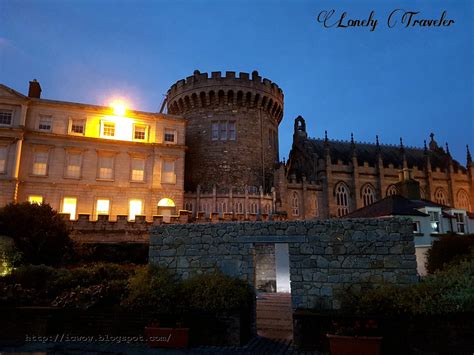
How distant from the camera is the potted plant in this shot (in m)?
7.40

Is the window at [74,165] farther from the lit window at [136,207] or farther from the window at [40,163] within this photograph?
the lit window at [136,207]

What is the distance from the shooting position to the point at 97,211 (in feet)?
92.1

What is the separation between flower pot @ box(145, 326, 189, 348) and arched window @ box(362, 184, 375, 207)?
3499 centimetres

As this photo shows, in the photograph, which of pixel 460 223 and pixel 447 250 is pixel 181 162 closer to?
pixel 447 250

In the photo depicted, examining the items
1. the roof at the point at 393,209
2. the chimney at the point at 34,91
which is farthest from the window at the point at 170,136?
the roof at the point at 393,209

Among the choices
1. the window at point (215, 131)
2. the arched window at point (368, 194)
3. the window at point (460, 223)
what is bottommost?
the window at point (460, 223)

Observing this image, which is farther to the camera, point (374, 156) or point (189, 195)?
point (374, 156)

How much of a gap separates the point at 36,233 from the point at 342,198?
31.3 metres

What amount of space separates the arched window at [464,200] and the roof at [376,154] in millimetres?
3753

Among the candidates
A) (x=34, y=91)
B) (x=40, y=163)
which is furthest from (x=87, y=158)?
(x=34, y=91)

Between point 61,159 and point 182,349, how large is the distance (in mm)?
24702

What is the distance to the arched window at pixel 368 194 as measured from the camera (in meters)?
39.7

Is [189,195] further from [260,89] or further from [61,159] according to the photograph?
[260,89]

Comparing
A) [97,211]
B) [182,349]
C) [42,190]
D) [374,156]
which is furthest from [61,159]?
[374,156]
